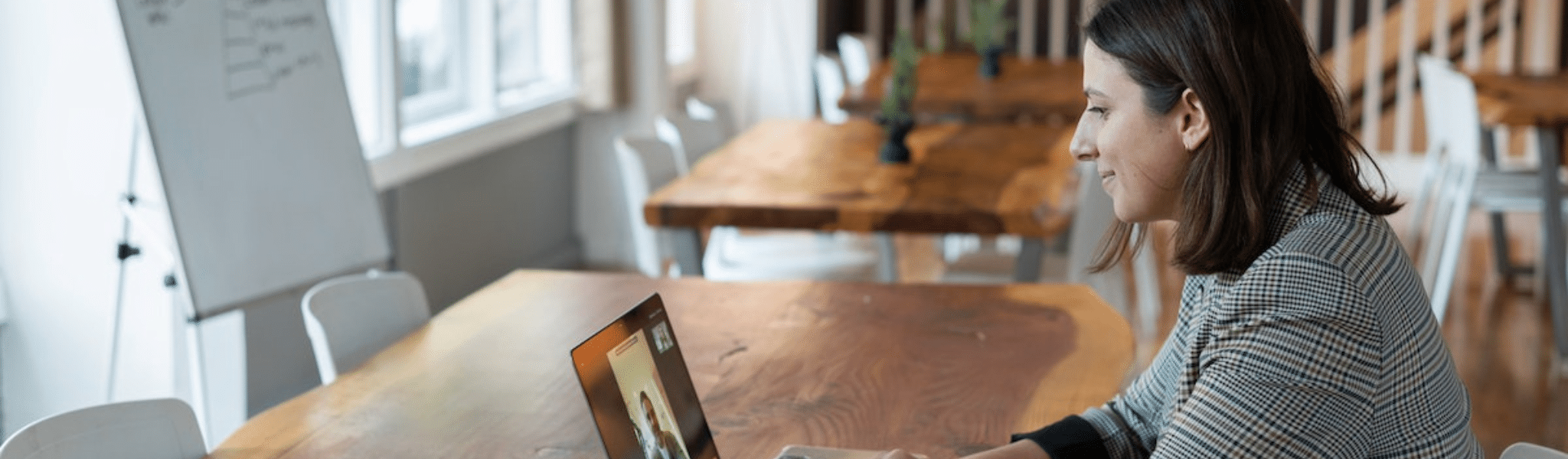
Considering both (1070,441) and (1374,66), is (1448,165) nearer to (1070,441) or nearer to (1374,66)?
(1374,66)

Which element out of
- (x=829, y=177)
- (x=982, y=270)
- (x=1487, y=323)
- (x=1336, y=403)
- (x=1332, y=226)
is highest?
(x=1332, y=226)

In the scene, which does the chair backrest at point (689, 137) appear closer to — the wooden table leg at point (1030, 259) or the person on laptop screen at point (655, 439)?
the wooden table leg at point (1030, 259)

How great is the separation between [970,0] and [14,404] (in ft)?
17.4

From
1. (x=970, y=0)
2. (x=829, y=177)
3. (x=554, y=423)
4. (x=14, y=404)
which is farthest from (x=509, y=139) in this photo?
(x=554, y=423)

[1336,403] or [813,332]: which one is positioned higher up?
[1336,403]

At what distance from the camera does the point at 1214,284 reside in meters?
1.51

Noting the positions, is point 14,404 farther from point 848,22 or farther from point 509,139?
point 848,22

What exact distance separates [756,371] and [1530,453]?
3.24 feet

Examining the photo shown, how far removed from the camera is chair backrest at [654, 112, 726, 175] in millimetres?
4660

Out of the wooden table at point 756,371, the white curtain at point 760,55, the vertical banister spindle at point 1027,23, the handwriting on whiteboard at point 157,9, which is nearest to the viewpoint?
the wooden table at point 756,371

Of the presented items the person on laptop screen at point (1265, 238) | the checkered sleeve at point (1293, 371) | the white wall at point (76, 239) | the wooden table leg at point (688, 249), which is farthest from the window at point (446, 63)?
the checkered sleeve at point (1293, 371)

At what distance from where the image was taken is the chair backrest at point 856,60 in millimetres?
7219

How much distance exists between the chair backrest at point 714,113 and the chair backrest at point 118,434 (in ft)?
10.1

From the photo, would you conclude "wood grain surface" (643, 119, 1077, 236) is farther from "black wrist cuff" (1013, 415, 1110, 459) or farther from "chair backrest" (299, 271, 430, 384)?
A: "black wrist cuff" (1013, 415, 1110, 459)
